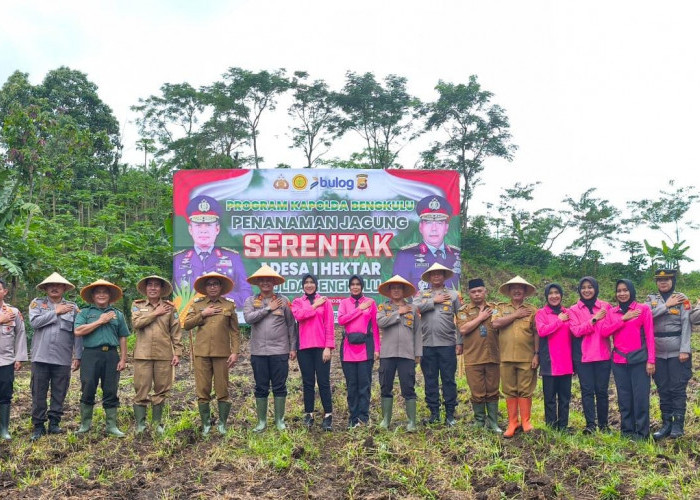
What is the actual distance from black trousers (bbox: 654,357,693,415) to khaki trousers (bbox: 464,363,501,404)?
145 centimetres

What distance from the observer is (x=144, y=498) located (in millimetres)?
4410

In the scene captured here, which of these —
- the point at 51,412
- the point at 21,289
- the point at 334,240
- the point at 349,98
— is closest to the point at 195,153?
the point at 349,98

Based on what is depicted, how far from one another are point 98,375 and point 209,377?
3.47 feet

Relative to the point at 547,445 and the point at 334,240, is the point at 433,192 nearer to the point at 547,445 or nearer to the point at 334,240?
the point at 334,240

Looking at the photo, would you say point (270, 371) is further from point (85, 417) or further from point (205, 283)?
point (85, 417)

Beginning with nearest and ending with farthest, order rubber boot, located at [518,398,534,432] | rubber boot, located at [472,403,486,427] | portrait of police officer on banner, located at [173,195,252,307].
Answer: rubber boot, located at [518,398,534,432] → rubber boot, located at [472,403,486,427] → portrait of police officer on banner, located at [173,195,252,307]

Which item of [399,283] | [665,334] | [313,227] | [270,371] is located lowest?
[270,371]

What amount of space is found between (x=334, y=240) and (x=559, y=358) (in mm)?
5610

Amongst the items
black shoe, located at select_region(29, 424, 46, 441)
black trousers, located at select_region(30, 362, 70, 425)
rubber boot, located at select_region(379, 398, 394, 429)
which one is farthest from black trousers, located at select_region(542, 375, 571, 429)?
black shoe, located at select_region(29, 424, 46, 441)

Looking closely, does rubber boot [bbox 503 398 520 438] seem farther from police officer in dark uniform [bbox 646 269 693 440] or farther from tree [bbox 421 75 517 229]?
tree [bbox 421 75 517 229]

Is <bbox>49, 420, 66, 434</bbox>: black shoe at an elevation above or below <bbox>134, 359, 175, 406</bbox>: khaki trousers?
below

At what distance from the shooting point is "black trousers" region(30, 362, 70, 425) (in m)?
6.05

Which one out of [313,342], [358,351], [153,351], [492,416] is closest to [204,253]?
[153,351]

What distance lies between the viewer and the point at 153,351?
6105 mm
